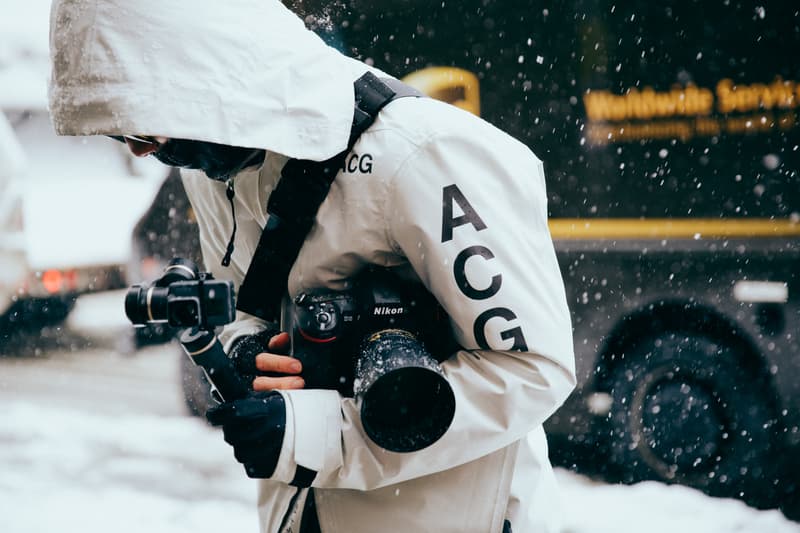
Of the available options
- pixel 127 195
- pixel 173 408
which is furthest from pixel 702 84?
pixel 127 195

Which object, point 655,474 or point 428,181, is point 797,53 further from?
point 428,181

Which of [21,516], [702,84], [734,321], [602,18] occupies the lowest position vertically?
[21,516]

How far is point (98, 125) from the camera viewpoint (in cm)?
126

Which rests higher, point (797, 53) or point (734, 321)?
point (797, 53)

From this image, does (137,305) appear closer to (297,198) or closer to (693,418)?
(297,198)

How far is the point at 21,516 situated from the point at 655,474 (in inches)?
115

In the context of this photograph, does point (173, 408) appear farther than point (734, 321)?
Yes

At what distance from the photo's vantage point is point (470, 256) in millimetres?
1296

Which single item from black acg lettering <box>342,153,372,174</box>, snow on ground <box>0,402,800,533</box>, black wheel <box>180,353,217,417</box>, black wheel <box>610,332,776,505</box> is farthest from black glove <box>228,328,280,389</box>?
black wheel <box>180,353,217,417</box>

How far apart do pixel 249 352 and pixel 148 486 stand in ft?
8.75

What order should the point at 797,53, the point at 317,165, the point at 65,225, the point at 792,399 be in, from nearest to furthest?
the point at 317,165 < the point at 797,53 < the point at 792,399 < the point at 65,225

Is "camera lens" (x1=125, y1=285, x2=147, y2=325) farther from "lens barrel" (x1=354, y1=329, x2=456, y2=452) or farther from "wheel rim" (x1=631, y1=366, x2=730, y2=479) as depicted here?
"wheel rim" (x1=631, y1=366, x2=730, y2=479)

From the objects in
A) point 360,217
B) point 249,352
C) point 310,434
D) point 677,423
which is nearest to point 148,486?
point 677,423

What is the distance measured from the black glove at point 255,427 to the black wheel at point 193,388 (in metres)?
3.33
